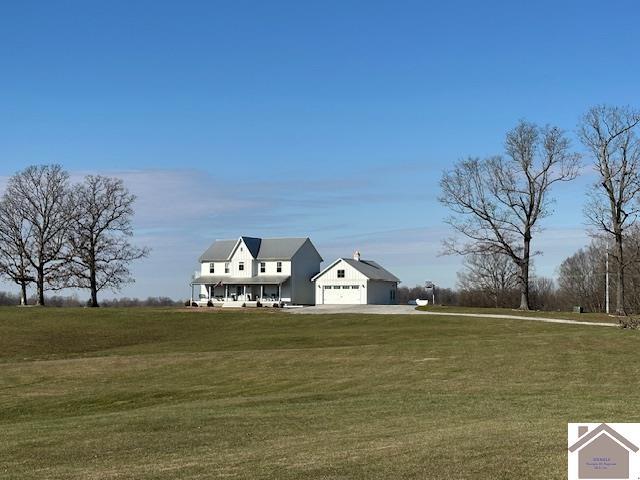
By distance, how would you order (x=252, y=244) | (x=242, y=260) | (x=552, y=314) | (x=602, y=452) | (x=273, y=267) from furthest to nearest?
(x=252, y=244)
(x=242, y=260)
(x=273, y=267)
(x=552, y=314)
(x=602, y=452)

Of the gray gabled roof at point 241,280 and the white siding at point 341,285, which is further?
the gray gabled roof at point 241,280

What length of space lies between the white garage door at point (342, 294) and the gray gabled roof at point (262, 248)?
5.20 m

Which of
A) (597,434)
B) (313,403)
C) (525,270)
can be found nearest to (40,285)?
(525,270)

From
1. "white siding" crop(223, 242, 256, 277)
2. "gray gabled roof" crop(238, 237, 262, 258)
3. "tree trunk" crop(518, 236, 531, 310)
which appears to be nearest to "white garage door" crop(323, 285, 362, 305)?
"white siding" crop(223, 242, 256, 277)

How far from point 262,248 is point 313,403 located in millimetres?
58251

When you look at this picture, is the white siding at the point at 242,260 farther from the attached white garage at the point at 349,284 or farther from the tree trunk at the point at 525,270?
the tree trunk at the point at 525,270

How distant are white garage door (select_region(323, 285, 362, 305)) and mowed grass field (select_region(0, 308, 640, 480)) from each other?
1118 inches

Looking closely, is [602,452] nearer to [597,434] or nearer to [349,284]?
[597,434]

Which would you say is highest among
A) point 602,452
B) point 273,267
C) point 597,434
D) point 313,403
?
point 273,267

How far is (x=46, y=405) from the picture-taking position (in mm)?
20812

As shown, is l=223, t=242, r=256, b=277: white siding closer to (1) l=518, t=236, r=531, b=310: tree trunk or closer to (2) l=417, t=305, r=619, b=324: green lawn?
(2) l=417, t=305, r=619, b=324: green lawn

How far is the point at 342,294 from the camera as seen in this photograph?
71312mm

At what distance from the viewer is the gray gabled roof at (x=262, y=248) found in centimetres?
7381

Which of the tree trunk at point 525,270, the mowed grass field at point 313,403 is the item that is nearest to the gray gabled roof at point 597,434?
the mowed grass field at point 313,403
